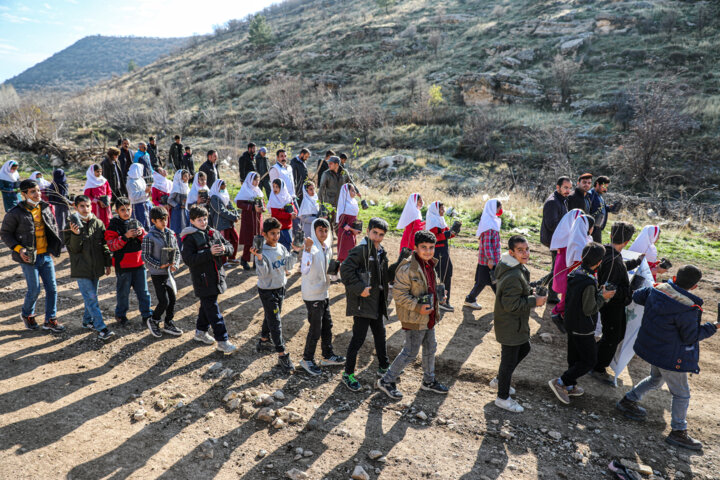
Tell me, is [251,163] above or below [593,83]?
below

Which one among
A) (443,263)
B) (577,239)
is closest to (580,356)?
(577,239)

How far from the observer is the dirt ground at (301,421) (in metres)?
3.66

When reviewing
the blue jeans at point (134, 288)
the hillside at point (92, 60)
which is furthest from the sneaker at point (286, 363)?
the hillside at point (92, 60)

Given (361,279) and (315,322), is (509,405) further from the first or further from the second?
(315,322)

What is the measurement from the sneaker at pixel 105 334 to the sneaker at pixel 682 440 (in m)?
6.51

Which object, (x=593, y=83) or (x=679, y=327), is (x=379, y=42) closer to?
(x=593, y=83)

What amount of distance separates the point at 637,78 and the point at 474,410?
2988cm

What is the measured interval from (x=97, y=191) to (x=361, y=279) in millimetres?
7103

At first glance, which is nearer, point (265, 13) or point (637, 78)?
point (637, 78)

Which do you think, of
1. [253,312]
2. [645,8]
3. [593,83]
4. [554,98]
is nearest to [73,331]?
[253,312]

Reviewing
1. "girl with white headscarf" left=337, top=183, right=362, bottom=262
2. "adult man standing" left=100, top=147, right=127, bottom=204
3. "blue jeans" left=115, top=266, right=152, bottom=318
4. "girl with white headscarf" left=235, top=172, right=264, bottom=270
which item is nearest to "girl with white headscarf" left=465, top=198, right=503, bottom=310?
"girl with white headscarf" left=337, top=183, right=362, bottom=262

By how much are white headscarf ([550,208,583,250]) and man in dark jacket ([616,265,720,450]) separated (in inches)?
78.6

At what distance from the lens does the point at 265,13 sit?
267 feet

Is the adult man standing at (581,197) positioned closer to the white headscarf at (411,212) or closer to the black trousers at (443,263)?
the black trousers at (443,263)
